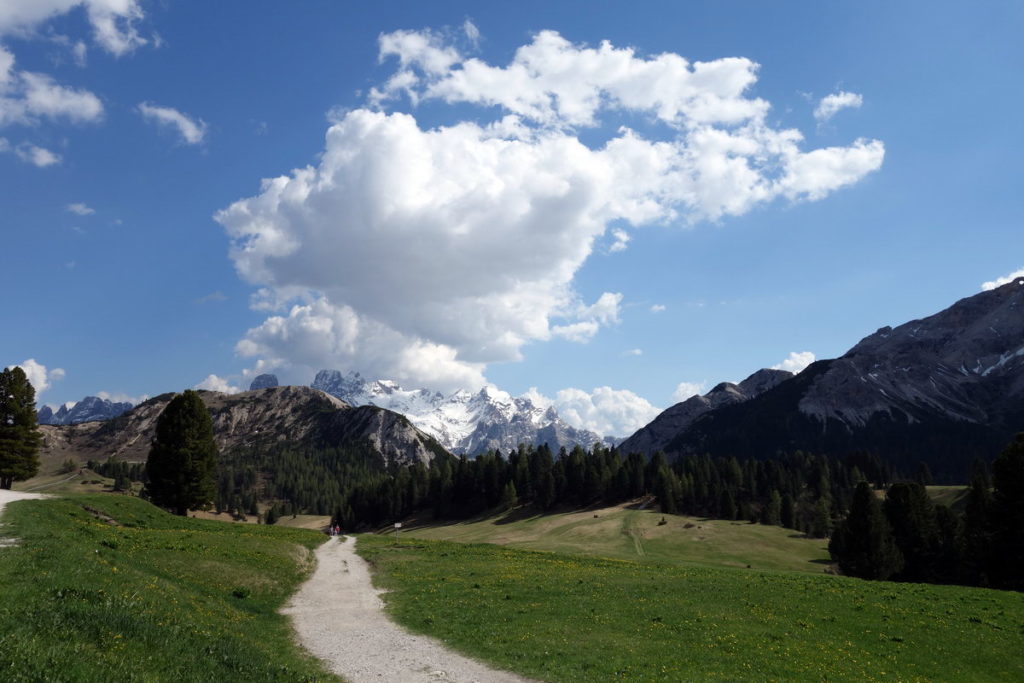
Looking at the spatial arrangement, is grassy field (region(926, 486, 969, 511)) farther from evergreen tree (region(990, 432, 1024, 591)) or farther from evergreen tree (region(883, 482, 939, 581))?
evergreen tree (region(990, 432, 1024, 591))

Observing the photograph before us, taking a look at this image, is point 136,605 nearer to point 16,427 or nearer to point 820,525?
point 16,427

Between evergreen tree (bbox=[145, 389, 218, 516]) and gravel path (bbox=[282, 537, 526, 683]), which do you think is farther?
evergreen tree (bbox=[145, 389, 218, 516])

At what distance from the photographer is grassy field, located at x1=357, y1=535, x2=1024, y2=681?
856 inches

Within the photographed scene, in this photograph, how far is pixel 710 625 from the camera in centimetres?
2747

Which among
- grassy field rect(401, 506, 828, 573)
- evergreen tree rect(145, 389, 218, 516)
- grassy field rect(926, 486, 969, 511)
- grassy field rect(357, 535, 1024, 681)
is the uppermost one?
evergreen tree rect(145, 389, 218, 516)

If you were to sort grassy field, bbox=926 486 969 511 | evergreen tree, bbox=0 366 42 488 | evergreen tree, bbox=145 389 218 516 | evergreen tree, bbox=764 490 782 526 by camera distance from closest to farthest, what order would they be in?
evergreen tree, bbox=0 366 42 488
evergreen tree, bbox=145 389 218 516
evergreen tree, bbox=764 490 782 526
grassy field, bbox=926 486 969 511

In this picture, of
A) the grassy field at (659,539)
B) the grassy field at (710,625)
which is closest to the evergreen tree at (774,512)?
the grassy field at (659,539)

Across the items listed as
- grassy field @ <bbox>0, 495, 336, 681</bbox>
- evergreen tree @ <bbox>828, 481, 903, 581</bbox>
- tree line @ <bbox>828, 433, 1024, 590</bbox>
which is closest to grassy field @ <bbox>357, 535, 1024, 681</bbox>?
grassy field @ <bbox>0, 495, 336, 681</bbox>

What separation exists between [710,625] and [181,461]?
67.6 m

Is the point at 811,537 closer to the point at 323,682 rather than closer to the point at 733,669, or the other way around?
the point at 733,669

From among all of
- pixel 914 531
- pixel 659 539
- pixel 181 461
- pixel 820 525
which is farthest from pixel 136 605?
pixel 820 525

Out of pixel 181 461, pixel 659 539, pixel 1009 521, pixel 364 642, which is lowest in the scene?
pixel 659 539

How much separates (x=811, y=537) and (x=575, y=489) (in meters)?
60.8

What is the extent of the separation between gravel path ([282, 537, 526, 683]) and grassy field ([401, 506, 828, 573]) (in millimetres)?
55455
